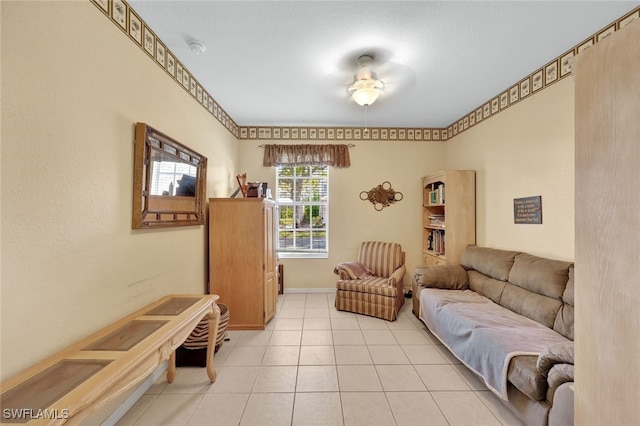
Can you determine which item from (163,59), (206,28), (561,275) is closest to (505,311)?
(561,275)

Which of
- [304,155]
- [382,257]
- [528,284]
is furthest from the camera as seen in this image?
[304,155]

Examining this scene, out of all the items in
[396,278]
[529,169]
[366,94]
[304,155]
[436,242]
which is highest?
[366,94]

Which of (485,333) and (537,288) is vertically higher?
(537,288)

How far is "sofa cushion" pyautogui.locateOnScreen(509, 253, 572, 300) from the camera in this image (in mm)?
2133

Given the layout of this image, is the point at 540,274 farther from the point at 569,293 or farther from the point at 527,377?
the point at 527,377

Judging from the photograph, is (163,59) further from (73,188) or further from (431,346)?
(431,346)

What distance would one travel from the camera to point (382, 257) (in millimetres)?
4059

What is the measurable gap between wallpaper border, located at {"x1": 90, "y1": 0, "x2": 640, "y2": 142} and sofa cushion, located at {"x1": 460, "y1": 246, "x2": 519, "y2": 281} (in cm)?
171

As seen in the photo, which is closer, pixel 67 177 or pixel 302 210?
pixel 67 177

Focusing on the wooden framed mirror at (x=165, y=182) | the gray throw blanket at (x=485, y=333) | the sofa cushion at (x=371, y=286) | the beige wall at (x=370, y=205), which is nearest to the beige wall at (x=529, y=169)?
the gray throw blanket at (x=485, y=333)

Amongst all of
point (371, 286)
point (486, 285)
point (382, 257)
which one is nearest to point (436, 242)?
point (382, 257)

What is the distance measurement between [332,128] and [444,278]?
2868 mm

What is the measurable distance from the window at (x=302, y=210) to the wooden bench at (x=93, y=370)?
278 cm

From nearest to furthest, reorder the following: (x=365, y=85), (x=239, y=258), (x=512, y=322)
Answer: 1. (x=512, y=322)
2. (x=365, y=85)
3. (x=239, y=258)
